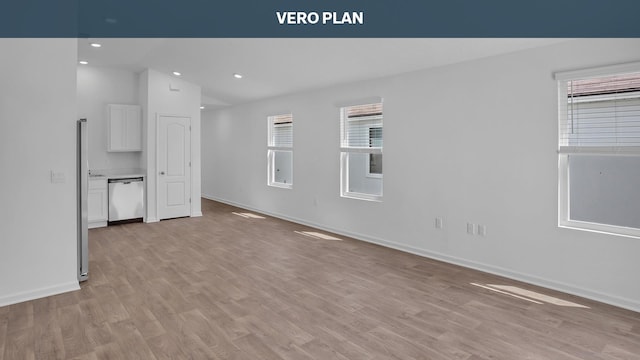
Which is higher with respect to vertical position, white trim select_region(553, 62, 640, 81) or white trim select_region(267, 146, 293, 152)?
white trim select_region(553, 62, 640, 81)

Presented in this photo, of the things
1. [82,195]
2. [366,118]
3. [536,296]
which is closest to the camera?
[536,296]

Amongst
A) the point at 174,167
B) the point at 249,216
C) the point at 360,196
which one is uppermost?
the point at 174,167

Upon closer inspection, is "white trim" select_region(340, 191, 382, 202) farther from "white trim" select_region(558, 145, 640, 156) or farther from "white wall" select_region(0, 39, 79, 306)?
"white wall" select_region(0, 39, 79, 306)

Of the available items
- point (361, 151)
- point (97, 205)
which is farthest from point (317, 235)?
point (97, 205)

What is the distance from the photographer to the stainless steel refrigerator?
3.62m

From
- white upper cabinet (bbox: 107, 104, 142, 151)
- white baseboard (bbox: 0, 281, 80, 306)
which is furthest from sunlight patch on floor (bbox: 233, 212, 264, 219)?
white baseboard (bbox: 0, 281, 80, 306)

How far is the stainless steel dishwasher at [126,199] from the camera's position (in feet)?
21.6

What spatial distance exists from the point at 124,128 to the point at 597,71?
7.04 metres

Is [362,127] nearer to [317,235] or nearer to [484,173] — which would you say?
[317,235]

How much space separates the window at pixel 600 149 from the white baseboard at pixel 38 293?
470 cm
